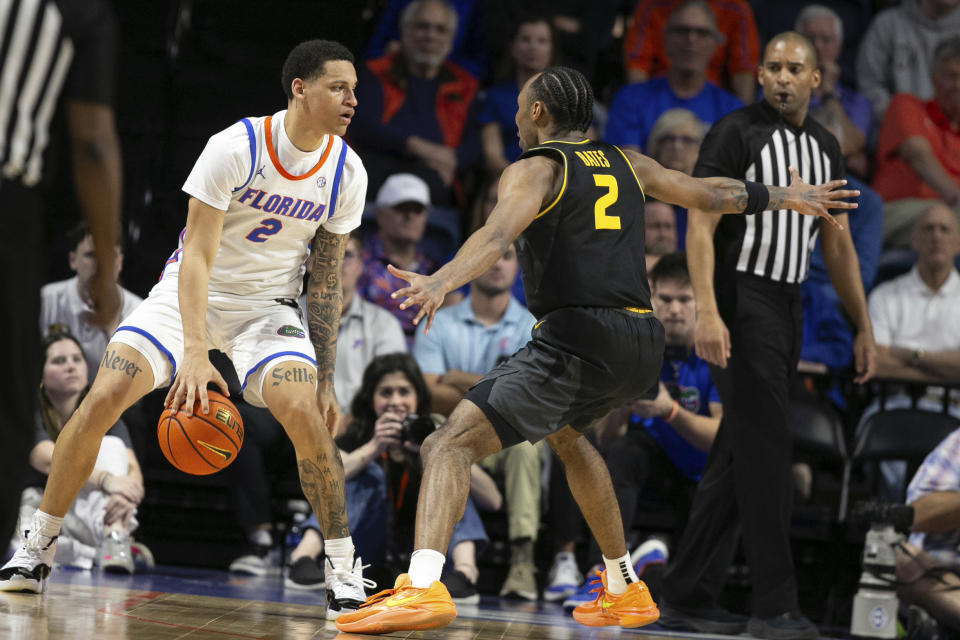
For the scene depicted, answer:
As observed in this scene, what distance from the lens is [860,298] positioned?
5066 millimetres

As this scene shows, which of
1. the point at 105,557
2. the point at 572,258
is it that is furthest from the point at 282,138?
the point at 105,557

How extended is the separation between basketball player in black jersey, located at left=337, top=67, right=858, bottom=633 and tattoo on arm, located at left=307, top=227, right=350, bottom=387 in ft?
3.06

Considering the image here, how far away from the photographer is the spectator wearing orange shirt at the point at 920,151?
7.30 metres

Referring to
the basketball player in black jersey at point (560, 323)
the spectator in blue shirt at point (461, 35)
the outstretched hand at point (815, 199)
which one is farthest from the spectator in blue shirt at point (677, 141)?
the basketball player in black jersey at point (560, 323)

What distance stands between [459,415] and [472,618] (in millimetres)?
1227

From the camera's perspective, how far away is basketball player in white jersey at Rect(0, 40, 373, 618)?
13.5 feet

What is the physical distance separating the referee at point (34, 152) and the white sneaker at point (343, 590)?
74.6 inches

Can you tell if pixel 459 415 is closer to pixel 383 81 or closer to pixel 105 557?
pixel 105 557

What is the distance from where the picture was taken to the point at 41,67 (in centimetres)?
244

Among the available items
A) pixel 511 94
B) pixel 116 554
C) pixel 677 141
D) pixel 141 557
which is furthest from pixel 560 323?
pixel 511 94

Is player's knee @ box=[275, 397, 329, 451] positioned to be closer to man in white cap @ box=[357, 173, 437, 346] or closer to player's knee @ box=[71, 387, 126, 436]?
player's knee @ box=[71, 387, 126, 436]

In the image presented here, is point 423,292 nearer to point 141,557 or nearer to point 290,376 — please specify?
point 290,376

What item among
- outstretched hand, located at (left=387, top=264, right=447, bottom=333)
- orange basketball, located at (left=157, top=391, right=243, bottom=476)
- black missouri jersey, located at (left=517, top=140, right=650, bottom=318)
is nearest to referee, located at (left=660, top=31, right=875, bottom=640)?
black missouri jersey, located at (left=517, top=140, right=650, bottom=318)

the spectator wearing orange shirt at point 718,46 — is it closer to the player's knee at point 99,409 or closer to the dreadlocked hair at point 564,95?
the dreadlocked hair at point 564,95
